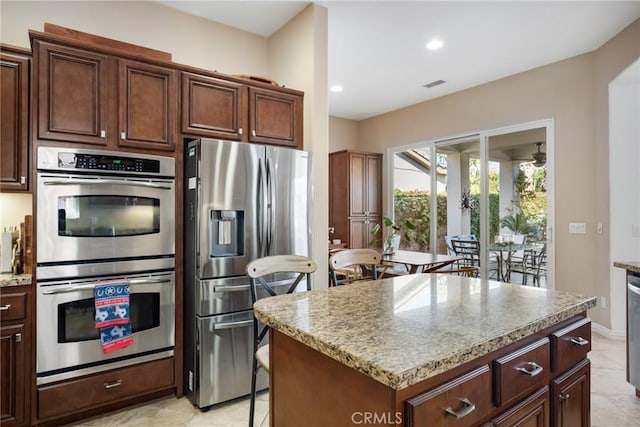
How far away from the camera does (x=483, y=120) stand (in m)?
4.98

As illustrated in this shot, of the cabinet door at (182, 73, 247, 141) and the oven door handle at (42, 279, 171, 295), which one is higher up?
the cabinet door at (182, 73, 247, 141)

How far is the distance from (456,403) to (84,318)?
2.20 meters

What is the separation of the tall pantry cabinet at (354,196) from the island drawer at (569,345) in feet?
14.5

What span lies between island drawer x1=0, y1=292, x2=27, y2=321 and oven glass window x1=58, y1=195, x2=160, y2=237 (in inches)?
16.0

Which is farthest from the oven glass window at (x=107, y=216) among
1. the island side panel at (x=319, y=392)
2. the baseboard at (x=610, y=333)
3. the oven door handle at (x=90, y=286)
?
the baseboard at (x=610, y=333)

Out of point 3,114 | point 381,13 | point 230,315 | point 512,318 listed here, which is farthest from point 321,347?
point 381,13

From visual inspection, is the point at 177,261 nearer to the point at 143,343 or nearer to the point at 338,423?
the point at 143,343

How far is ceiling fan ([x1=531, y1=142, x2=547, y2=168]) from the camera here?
14.7 feet

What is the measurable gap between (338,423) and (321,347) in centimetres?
21

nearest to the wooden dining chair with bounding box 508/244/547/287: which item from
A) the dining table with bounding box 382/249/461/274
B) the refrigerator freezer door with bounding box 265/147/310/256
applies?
the dining table with bounding box 382/249/461/274

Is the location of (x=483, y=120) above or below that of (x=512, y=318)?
above

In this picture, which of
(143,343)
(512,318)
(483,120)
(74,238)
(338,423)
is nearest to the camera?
(338,423)

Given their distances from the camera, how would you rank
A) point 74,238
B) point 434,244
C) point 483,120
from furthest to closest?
point 434,244 → point 483,120 → point 74,238

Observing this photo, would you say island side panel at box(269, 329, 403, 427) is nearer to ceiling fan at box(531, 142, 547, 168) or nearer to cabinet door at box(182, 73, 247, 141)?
cabinet door at box(182, 73, 247, 141)
